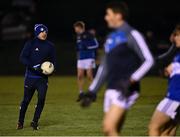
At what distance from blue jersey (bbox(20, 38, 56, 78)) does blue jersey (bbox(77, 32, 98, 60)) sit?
23.1 ft

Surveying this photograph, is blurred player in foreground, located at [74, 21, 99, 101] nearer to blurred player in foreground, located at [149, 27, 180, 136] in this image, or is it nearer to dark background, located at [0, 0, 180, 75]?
blurred player in foreground, located at [149, 27, 180, 136]

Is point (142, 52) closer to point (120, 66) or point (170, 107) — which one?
point (120, 66)

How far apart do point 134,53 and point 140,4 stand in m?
39.0

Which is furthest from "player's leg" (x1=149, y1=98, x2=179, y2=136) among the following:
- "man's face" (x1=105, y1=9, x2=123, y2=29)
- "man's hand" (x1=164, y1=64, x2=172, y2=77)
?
"man's face" (x1=105, y1=9, x2=123, y2=29)

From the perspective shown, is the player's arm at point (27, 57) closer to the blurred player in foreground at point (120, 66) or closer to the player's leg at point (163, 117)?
the player's leg at point (163, 117)

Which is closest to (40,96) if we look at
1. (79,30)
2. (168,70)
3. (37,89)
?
(37,89)

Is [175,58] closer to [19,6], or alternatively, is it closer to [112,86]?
[112,86]

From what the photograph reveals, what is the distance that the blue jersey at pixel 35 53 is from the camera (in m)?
13.3

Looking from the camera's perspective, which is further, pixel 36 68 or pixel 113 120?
pixel 36 68

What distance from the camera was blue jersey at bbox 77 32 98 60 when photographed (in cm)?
2054

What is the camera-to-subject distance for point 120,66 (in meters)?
8.84

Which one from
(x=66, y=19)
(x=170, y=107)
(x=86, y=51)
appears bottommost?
(x=66, y=19)

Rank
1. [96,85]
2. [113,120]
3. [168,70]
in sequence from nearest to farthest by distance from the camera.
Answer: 1. [113,120]
2. [96,85]
3. [168,70]

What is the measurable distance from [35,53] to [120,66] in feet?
15.7
